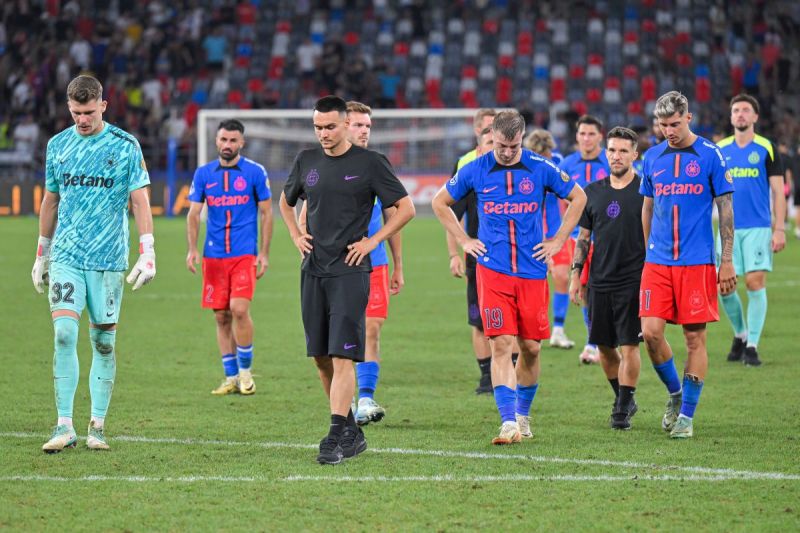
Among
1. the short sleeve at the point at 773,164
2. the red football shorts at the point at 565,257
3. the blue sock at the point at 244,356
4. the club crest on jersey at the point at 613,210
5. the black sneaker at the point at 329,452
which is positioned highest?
the short sleeve at the point at 773,164

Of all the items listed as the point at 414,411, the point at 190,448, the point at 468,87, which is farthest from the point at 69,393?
the point at 468,87

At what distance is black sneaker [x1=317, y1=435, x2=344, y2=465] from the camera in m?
7.23

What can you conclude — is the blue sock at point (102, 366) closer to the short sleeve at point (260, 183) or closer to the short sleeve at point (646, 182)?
the short sleeve at point (260, 183)

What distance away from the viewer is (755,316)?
11.7 m

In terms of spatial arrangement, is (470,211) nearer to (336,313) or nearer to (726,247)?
(726,247)

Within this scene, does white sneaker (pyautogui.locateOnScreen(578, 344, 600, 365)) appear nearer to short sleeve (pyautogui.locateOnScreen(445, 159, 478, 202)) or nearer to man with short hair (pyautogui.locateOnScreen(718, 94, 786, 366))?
man with short hair (pyautogui.locateOnScreen(718, 94, 786, 366))

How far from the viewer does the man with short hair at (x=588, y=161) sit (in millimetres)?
11711

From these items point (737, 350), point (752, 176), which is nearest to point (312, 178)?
point (752, 176)

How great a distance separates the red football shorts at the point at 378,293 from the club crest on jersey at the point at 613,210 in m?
1.67

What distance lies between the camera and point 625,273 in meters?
8.69

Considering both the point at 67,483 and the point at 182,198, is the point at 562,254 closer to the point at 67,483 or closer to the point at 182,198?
the point at 67,483

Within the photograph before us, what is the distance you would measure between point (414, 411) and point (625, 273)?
1850 mm

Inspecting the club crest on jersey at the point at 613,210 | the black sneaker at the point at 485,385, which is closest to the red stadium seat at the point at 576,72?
the black sneaker at the point at 485,385

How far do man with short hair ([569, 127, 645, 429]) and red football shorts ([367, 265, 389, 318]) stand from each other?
1409 mm
